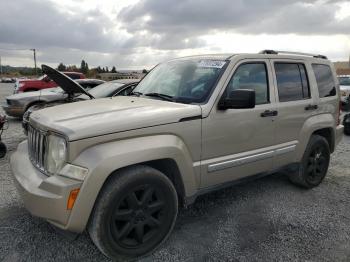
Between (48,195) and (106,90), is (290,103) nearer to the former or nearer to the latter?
(48,195)

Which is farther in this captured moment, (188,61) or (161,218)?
(188,61)

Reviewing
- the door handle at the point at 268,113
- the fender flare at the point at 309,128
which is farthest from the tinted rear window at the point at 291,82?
the fender flare at the point at 309,128

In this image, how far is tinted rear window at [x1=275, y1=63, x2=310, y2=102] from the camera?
427cm

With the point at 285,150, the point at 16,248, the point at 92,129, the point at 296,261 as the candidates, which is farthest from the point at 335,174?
the point at 16,248

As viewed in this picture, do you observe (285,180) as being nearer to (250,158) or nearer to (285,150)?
(285,150)

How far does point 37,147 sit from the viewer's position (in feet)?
10.3

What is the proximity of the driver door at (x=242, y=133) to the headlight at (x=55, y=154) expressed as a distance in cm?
134

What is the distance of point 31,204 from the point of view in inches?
110

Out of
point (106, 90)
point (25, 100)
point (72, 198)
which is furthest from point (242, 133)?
point (25, 100)

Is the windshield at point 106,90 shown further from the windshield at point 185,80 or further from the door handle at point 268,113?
the door handle at point 268,113

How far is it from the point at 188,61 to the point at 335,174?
3.34 metres

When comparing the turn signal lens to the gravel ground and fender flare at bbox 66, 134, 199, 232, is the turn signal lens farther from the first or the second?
the gravel ground

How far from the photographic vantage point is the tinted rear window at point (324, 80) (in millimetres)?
4887

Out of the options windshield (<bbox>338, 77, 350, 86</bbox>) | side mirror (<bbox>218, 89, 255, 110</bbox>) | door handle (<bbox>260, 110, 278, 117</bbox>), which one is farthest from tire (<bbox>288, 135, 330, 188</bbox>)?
windshield (<bbox>338, 77, 350, 86</bbox>)
